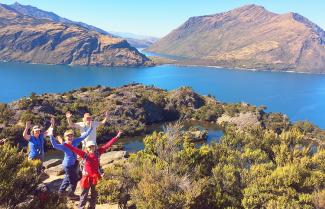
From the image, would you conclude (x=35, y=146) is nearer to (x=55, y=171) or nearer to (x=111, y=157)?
(x=55, y=171)

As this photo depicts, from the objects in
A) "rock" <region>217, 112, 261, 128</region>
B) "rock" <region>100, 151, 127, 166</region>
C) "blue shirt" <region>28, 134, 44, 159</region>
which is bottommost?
"rock" <region>217, 112, 261, 128</region>

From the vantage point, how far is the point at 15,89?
176m

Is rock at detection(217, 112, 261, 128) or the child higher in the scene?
the child

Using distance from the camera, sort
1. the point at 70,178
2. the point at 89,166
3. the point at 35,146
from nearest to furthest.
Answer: the point at 89,166 < the point at 70,178 < the point at 35,146

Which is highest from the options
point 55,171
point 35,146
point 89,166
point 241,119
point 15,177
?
point 89,166

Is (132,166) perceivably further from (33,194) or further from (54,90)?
(54,90)

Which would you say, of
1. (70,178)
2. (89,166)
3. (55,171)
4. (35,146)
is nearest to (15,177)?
(70,178)

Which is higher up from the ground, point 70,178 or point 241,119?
point 70,178

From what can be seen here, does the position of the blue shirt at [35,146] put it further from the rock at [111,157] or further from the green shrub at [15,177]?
the rock at [111,157]

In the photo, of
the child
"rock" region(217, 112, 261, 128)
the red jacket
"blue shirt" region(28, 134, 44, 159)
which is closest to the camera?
the red jacket

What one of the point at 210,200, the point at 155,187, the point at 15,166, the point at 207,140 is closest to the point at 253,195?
the point at 210,200

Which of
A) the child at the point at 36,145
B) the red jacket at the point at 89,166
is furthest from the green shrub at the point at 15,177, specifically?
the red jacket at the point at 89,166

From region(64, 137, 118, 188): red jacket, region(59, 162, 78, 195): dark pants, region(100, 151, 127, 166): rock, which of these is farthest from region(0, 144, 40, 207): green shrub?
region(100, 151, 127, 166): rock

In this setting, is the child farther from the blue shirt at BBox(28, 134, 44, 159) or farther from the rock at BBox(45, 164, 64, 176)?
the rock at BBox(45, 164, 64, 176)
